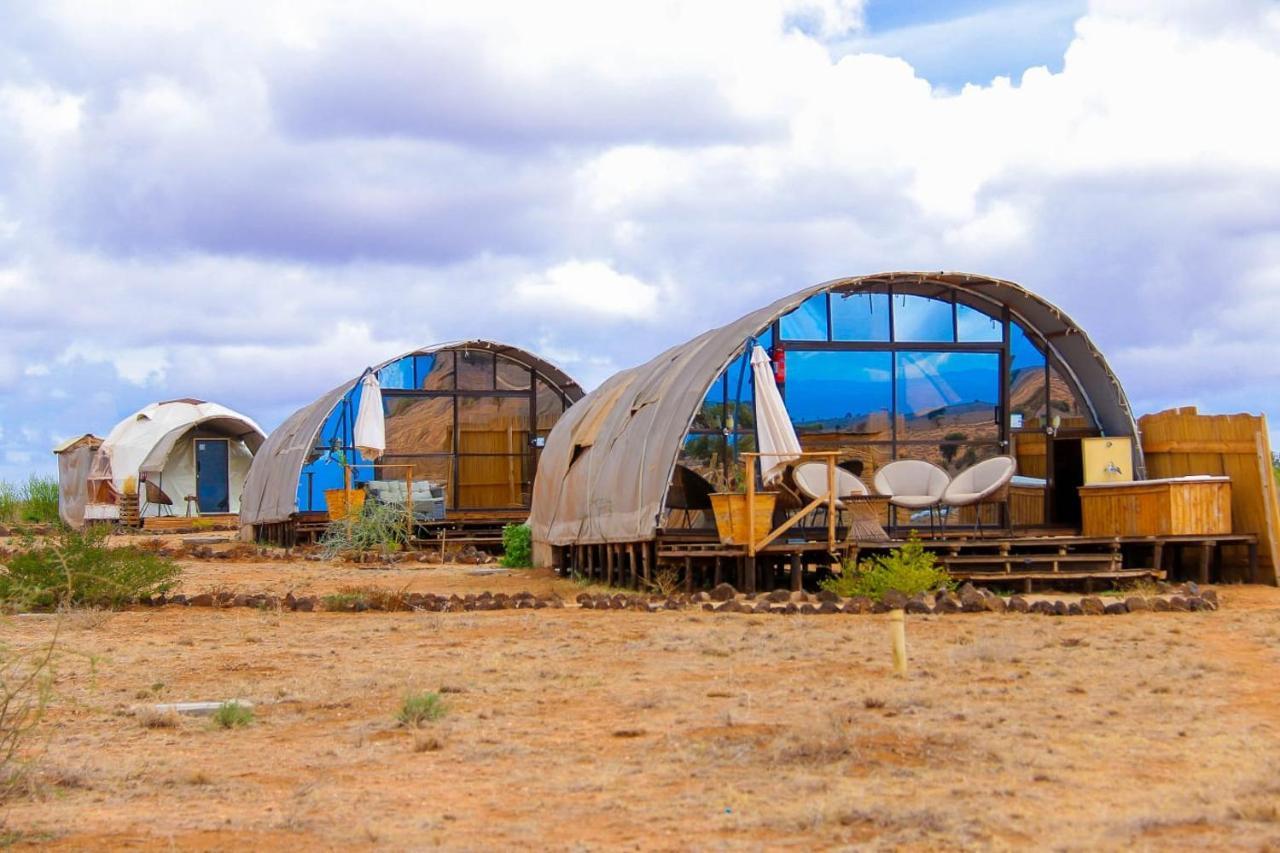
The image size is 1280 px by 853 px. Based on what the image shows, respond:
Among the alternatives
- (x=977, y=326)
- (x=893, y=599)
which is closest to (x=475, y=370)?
(x=977, y=326)

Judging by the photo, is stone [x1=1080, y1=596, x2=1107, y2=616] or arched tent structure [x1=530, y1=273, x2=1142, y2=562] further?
arched tent structure [x1=530, y1=273, x2=1142, y2=562]

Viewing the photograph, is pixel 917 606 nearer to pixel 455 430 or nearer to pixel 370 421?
pixel 370 421

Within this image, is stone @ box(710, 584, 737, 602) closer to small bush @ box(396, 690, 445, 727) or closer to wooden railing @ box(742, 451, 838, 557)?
wooden railing @ box(742, 451, 838, 557)

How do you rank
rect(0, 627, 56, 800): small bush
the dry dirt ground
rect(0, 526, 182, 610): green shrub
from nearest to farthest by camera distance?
the dry dirt ground < rect(0, 627, 56, 800): small bush < rect(0, 526, 182, 610): green shrub

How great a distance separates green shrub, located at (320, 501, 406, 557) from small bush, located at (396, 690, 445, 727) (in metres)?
15.9

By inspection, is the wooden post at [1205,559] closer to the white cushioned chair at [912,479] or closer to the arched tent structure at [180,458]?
the white cushioned chair at [912,479]

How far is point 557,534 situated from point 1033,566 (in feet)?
22.5

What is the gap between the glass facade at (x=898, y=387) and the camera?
18375 mm

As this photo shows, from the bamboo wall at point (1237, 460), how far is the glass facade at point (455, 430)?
511 inches

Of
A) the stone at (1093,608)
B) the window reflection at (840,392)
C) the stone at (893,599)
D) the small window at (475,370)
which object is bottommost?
the stone at (1093,608)

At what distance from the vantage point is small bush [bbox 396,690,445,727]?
816 cm

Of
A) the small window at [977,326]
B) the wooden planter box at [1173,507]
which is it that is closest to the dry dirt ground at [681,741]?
the wooden planter box at [1173,507]

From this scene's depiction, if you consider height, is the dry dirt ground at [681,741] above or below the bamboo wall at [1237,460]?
below

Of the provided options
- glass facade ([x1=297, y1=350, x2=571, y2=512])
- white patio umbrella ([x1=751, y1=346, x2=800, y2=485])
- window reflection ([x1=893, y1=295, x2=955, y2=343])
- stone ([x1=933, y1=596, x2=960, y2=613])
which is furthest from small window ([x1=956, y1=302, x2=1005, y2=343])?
glass facade ([x1=297, y1=350, x2=571, y2=512])
